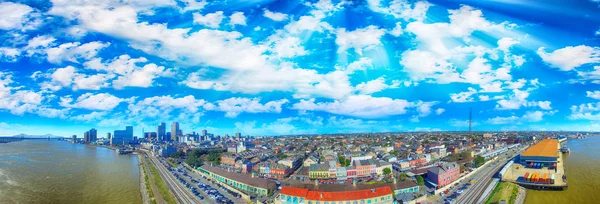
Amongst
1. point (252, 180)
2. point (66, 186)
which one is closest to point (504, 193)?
point (252, 180)

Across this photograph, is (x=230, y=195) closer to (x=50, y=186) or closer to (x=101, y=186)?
(x=101, y=186)

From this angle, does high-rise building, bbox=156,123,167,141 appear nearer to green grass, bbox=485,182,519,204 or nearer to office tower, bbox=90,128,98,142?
office tower, bbox=90,128,98,142

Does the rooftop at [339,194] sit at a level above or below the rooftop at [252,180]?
above

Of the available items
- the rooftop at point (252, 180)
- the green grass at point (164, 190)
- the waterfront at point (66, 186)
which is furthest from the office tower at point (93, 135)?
the rooftop at point (252, 180)

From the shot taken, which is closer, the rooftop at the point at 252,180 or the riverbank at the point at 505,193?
the riverbank at the point at 505,193

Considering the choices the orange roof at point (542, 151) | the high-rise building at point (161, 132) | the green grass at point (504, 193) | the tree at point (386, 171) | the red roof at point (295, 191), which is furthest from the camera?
the high-rise building at point (161, 132)

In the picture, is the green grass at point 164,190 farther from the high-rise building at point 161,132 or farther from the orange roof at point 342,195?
the high-rise building at point 161,132

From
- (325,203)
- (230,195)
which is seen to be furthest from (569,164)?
(230,195)

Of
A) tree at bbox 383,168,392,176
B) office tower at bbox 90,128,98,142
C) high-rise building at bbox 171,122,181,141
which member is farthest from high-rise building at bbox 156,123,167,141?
tree at bbox 383,168,392,176
